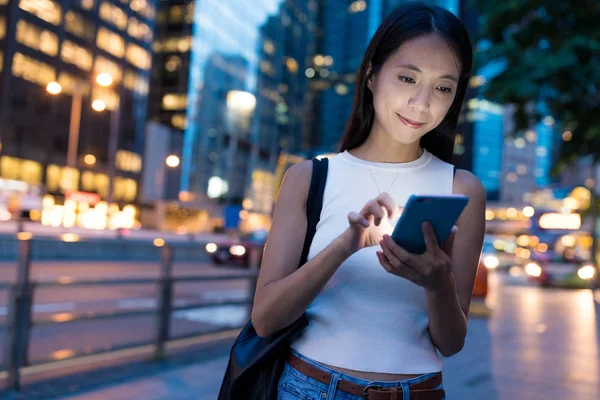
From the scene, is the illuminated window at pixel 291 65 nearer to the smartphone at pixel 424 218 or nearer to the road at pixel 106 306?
the road at pixel 106 306

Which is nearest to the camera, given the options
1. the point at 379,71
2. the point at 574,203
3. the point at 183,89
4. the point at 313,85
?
the point at 379,71

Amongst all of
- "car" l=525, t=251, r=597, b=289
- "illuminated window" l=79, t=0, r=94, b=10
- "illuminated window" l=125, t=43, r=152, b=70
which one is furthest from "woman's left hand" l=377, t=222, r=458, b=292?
"illuminated window" l=125, t=43, r=152, b=70

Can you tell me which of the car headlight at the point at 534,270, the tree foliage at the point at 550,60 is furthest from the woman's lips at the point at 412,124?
the car headlight at the point at 534,270

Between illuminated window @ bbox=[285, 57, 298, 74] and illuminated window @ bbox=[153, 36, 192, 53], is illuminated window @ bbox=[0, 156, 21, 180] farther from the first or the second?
illuminated window @ bbox=[285, 57, 298, 74]

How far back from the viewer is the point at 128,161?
2386 inches

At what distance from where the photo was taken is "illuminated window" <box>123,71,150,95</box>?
61.3 metres

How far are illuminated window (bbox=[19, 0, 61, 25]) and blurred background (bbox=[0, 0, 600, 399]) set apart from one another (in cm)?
21

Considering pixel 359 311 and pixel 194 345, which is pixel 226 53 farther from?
pixel 359 311

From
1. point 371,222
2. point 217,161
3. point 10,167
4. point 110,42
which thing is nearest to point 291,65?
point 217,161

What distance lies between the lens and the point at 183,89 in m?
62.8

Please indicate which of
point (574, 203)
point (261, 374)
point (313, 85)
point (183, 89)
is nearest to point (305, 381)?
point (261, 374)

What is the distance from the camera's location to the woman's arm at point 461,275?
1.62 meters

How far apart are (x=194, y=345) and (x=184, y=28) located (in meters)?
58.8

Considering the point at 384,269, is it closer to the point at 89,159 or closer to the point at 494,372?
the point at 494,372
